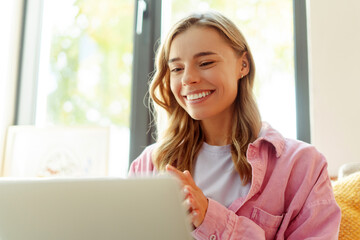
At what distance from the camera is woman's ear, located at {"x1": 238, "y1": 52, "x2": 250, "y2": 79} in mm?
1272

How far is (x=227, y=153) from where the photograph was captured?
124 centimetres

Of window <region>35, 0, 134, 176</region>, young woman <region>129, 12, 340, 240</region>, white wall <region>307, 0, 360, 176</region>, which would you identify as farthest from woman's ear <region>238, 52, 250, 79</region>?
window <region>35, 0, 134, 176</region>

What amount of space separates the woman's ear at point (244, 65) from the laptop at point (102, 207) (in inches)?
32.4

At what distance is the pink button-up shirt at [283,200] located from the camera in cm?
99

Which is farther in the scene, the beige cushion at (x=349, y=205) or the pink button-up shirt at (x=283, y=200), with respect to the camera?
the beige cushion at (x=349, y=205)

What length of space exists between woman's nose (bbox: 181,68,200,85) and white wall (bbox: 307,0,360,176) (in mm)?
762

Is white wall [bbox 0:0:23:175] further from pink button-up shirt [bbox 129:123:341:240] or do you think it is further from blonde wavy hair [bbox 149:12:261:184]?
pink button-up shirt [bbox 129:123:341:240]

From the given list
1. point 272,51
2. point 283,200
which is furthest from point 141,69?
point 283,200

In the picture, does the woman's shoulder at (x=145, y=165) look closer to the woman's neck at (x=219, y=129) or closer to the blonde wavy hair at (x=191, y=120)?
the blonde wavy hair at (x=191, y=120)

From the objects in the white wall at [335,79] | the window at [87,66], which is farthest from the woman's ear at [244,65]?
Answer: the window at [87,66]

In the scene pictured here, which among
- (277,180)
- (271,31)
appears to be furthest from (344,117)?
(277,180)

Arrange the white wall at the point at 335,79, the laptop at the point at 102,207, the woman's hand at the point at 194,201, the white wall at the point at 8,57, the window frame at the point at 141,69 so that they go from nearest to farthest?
the laptop at the point at 102,207 → the woman's hand at the point at 194,201 → the white wall at the point at 335,79 → the window frame at the point at 141,69 → the white wall at the point at 8,57

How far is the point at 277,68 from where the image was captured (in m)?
1.95

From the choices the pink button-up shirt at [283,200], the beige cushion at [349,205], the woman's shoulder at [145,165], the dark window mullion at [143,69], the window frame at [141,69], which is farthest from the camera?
the dark window mullion at [143,69]
